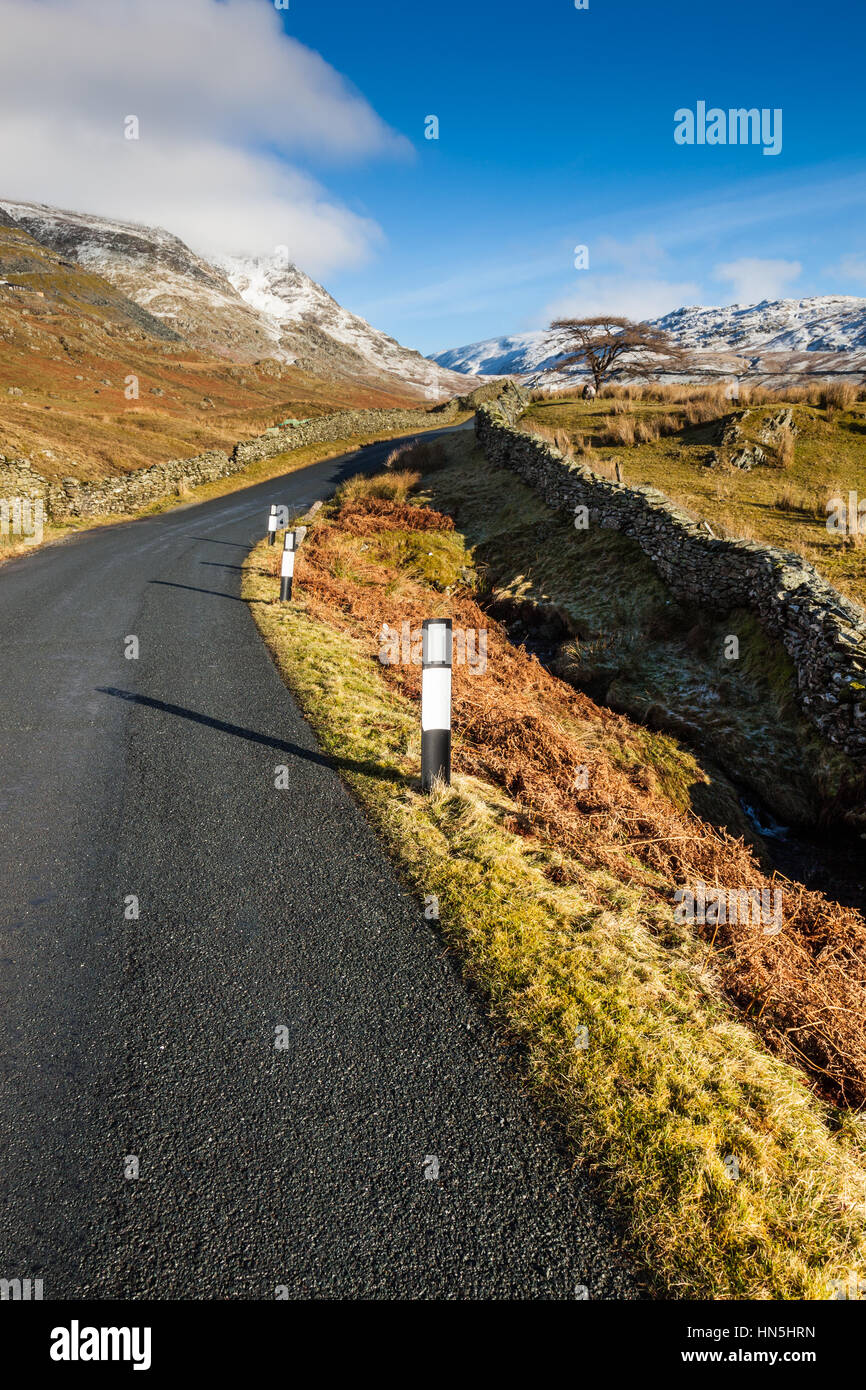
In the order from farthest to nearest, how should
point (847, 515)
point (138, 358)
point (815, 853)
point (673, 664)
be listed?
point (138, 358), point (847, 515), point (673, 664), point (815, 853)

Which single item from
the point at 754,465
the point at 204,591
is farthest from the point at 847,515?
the point at 204,591

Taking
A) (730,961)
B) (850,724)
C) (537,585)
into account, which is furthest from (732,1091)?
(537,585)

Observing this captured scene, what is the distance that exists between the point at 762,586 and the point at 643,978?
7292 millimetres

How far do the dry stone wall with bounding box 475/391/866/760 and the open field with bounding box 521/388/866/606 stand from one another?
96 cm

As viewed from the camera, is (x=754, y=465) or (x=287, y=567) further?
(x=754, y=465)

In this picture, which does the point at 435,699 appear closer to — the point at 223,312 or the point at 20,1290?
the point at 20,1290

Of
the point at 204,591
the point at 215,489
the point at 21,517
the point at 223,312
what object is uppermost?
the point at 223,312

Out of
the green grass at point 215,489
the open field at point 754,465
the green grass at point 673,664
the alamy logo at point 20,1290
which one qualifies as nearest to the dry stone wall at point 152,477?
the green grass at point 215,489

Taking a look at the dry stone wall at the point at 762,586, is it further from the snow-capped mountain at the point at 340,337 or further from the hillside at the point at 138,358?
the snow-capped mountain at the point at 340,337

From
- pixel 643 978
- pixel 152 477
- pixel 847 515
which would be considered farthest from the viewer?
pixel 152 477

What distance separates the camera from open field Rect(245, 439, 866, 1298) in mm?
2273

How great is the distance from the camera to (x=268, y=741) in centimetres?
605

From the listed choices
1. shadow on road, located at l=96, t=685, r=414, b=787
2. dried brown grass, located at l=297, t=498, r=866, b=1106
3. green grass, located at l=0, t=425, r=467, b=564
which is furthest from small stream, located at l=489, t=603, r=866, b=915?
green grass, located at l=0, t=425, r=467, b=564
